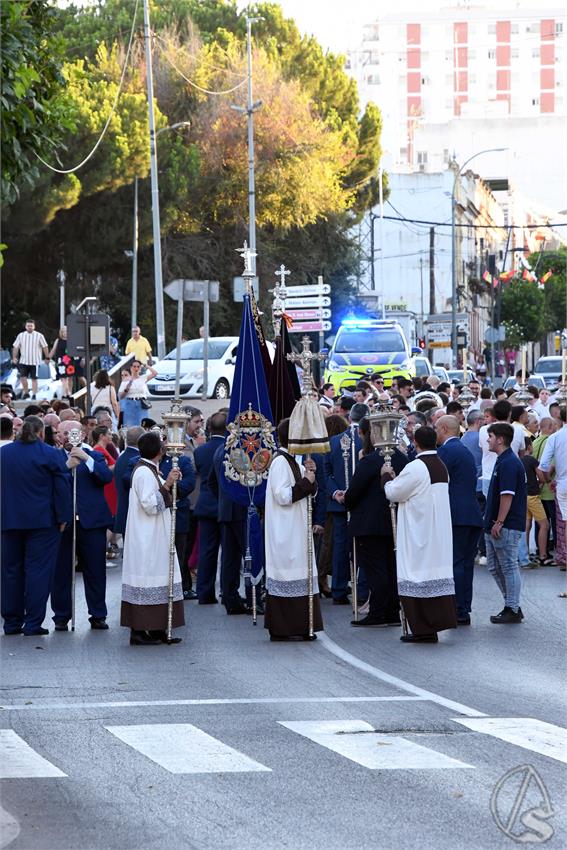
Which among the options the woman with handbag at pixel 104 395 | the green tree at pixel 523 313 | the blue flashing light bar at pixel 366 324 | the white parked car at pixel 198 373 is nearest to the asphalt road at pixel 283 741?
the woman with handbag at pixel 104 395

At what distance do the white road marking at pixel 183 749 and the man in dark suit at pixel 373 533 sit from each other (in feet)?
17.1

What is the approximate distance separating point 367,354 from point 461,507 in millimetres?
22127

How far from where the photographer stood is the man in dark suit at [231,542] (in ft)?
54.2

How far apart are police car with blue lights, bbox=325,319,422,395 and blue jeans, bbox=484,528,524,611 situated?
2059cm

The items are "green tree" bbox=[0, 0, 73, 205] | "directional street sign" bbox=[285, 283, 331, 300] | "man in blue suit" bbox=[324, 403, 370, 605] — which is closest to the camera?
"green tree" bbox=[0, 0, 73, 205]

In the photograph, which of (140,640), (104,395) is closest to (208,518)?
(140,640)

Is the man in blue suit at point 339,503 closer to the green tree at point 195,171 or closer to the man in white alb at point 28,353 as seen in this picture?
the man in white alb at point 28,353

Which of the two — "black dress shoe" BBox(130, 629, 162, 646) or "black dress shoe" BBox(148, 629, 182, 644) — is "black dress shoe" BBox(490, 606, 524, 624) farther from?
"black dress shoe" BBox(130, 629, 162, 646)

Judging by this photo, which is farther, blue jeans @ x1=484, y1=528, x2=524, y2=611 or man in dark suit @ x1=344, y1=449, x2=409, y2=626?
blue jeans @ x1=484, y1=528, x2=524, y2=611

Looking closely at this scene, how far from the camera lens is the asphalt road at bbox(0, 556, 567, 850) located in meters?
7.66

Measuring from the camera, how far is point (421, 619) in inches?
563

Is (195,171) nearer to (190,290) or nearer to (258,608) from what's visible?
(190,290)

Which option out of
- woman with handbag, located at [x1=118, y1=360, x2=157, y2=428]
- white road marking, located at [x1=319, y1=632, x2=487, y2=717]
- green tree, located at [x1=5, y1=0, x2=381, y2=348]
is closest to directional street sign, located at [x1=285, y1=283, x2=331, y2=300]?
woman with handbag, located at [x1=118, y1=360, x2=157, y2=428]

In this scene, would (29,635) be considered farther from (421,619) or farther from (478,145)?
(478,145)
